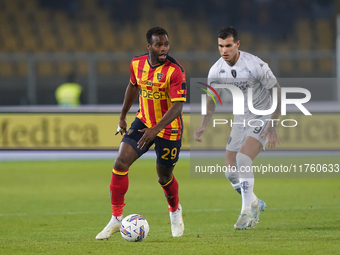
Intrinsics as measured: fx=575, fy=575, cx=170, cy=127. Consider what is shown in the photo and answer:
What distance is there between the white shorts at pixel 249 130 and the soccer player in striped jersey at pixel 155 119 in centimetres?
108

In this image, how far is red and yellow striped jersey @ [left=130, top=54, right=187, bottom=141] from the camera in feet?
17.0

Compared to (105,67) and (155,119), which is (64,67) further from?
(155,119)

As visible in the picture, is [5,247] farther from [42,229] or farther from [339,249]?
[339,249]

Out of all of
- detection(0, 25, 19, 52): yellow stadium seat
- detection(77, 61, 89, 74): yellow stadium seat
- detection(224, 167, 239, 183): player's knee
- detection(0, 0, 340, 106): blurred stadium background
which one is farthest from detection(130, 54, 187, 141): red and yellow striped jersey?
detection(0, 25, 19, 52): yellow stadium seat

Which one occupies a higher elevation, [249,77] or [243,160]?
[249,77]

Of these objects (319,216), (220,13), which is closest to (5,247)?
(319,216)

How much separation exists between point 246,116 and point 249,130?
0.16 m

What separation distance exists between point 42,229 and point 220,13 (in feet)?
51.0

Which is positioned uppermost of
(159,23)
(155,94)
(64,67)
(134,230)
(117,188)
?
(159,23)

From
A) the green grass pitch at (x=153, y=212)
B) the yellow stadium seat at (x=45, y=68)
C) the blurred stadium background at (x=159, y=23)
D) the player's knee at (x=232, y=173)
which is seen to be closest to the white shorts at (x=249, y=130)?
the player's knee at (x=232, y=173)

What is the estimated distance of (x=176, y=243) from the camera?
5082mm

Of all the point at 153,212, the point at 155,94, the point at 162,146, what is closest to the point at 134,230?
the point at 162,146

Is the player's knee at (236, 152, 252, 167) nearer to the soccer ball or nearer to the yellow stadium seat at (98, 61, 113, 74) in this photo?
the soccer ball

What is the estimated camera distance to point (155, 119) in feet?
17.7
